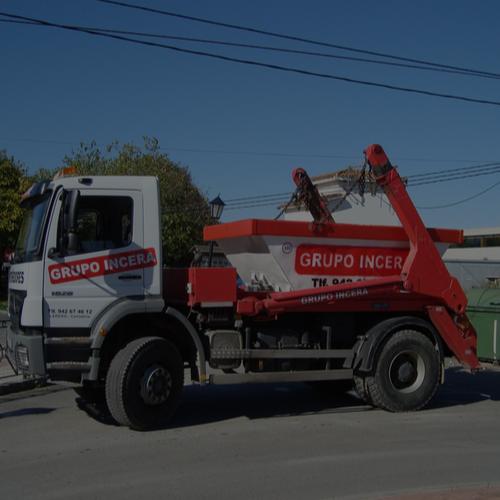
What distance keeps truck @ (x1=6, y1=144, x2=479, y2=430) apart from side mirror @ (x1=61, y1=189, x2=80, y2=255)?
2cm

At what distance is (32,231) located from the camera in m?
8.09

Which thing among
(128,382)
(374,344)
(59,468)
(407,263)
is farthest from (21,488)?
(407,263)

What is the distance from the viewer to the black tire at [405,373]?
9062 millimetres

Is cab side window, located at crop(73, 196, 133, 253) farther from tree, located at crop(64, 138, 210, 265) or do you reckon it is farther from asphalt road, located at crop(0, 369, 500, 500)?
tree, located at crop(64, 138, 210, 265)

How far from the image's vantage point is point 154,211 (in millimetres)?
8125

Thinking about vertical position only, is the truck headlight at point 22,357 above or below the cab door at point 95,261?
below

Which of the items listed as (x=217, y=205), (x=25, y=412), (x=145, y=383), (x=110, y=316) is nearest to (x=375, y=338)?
(x=145, y=383)

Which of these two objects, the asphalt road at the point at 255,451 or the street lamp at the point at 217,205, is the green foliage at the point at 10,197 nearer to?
the street lamp at the point at 217,205

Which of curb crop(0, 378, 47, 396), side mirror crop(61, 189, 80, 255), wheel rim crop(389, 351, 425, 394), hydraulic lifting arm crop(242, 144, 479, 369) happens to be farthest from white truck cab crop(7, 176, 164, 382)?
wheel rim crop(389, 351, 425, 394)

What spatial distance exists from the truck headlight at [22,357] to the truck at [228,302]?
3 cm

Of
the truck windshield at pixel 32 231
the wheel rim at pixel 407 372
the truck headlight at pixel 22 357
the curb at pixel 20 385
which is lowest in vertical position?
the curb at pixel 20 385

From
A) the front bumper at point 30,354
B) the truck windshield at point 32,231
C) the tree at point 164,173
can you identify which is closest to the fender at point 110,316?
the front bumper at point 30,354

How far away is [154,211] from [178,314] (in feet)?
3.99

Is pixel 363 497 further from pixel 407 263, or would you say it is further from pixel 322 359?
pixel 407 263
